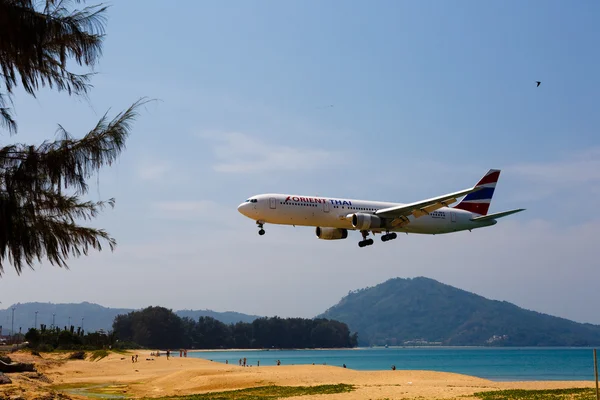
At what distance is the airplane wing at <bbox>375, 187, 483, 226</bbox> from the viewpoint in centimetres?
5038

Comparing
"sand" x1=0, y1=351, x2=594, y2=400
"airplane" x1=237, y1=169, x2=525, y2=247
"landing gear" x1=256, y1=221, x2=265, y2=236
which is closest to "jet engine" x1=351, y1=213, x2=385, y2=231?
"airplane" x1=237, y1=169, x2=525, y2=247

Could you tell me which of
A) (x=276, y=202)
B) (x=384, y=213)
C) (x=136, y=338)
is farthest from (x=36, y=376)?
(x=136, y=338)

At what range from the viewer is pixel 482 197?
65812 millimetres

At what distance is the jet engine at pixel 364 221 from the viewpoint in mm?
51906

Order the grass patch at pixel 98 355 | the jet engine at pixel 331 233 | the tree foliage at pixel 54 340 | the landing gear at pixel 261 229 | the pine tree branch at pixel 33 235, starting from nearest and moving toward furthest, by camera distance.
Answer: the pine tree branch at pixel 33 235 → the landing gear at pixel 261 229 → the jet engine at pixel 331 233 → the grass patch at pixel 98 355 → the tree foliage at pixel 54 340

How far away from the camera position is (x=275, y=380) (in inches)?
1730

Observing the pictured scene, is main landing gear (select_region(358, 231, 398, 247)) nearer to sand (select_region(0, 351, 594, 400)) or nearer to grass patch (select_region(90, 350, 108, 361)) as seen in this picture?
sand (select_region(0, 351, 594, 400))

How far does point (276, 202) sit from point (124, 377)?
20.5 m

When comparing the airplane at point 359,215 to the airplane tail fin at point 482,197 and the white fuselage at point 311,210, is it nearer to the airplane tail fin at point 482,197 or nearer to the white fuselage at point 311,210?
the white fuselage at point 311,210

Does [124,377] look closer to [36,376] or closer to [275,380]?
[275,380]

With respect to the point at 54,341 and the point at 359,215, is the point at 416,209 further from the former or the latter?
the point at 54,341

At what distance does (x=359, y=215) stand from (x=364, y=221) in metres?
0.58

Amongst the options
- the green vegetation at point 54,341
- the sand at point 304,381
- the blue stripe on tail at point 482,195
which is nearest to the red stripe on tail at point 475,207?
the blue stripe on tail at point 482,195

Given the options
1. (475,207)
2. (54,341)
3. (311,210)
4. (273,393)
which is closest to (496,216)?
(475,207)
